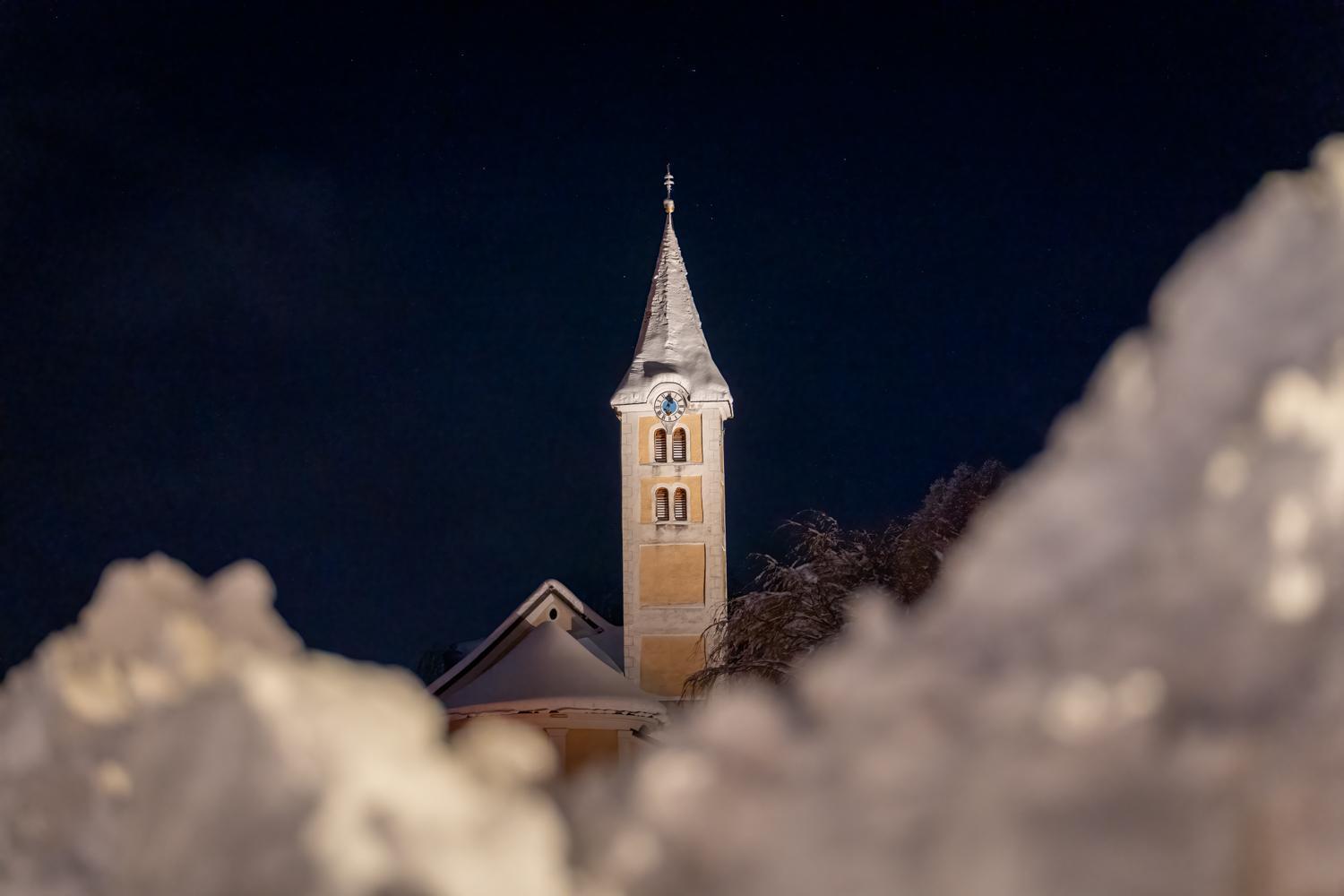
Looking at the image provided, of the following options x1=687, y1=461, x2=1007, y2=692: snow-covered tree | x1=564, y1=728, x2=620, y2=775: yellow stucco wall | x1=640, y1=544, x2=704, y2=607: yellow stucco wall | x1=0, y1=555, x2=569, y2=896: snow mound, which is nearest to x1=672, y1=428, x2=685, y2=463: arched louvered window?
x1=640, y1=544, x2=704, y2=607: yellow stucco wall

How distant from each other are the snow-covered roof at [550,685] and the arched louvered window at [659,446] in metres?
5.27

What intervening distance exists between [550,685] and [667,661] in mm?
4796

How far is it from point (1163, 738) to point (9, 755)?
787 millimetres

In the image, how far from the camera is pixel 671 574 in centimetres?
2722

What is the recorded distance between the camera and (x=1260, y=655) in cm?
68

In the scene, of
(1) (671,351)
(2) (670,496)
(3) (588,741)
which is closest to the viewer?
(3) (588,741)

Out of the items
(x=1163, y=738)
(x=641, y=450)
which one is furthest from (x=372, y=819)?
(x=641, y=450)

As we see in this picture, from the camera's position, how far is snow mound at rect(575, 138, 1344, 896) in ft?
2.15

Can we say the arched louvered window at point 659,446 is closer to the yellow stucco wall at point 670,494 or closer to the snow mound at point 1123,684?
the yellow stucco wall at point 670,494

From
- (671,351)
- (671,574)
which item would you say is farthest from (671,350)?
(671,574)

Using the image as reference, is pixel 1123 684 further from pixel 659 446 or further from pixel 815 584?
pixel 659 446

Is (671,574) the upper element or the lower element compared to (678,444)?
lower

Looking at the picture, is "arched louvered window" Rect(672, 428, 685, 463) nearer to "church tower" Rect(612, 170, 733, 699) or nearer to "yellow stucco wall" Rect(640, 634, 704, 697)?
"church tower" Rect(612, 170, 733, 699)

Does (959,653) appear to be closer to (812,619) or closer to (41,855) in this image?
→ (41,855)
